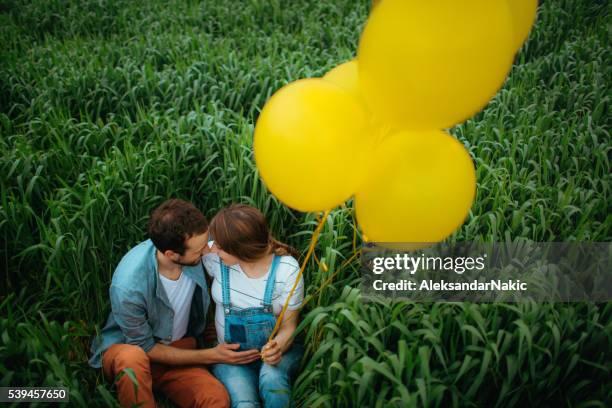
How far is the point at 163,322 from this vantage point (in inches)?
72.6

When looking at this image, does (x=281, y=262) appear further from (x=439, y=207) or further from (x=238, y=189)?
(x=238, y=189)

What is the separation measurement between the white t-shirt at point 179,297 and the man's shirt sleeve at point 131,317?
0.34 ft

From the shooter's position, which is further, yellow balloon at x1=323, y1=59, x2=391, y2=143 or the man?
the man

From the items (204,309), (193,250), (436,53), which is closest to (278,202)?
(204,309)

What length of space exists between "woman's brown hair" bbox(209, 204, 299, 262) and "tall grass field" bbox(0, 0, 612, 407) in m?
0.31

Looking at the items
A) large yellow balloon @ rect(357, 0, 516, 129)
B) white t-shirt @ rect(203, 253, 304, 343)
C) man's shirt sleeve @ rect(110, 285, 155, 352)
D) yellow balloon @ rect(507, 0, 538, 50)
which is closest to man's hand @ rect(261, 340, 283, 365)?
white t-shirt @ rect(203, 253, 304, 343)

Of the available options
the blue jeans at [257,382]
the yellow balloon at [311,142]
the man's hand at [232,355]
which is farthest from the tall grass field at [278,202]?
the yellow balloon at [311,142]

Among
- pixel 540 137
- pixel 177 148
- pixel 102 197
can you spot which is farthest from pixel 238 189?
pixel 540 137

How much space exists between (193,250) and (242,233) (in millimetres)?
187

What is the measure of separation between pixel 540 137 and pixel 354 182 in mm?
1997

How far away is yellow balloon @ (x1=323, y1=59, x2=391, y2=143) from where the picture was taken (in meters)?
1.36

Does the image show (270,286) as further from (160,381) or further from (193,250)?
(160,381)

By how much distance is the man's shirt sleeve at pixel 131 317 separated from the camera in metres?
1.71

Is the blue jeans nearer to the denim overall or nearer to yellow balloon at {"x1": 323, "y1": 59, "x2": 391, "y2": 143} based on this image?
the denim overall
